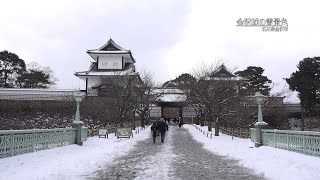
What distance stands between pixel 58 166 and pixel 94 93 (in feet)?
137

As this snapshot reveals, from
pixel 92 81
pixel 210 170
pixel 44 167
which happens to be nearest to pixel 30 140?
pixel 44 167

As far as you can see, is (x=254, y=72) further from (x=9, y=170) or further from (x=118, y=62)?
(x=9, y=170)

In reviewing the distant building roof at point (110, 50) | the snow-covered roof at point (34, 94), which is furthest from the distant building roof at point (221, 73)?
the snow-covered roof at point (34, 94)

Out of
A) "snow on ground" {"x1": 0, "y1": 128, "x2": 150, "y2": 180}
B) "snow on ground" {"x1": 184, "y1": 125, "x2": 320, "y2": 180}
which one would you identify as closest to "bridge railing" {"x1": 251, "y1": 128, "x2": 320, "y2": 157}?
"snow on ground" {"x1": 184, "y1": 125, "x2": 320, "y2": 180}

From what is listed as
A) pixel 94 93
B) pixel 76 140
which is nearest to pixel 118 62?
pixel 94 93

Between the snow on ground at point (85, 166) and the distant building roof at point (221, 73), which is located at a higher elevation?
the distant building roof at point (221, 73)

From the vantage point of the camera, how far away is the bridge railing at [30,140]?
11.0 meters

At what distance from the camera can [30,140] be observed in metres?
12.8

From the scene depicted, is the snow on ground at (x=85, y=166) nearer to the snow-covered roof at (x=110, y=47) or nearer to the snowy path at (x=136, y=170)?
the snowy path at (x=136, y=170)

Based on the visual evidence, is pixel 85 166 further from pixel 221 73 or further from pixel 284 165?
pixel 221 73

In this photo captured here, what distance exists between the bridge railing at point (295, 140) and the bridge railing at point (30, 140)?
33.4 feet

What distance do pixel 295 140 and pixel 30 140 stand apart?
1042cm

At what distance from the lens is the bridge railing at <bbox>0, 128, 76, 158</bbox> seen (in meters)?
11.0

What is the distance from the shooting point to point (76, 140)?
59.4 feet
